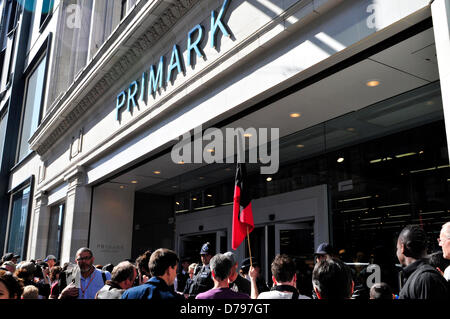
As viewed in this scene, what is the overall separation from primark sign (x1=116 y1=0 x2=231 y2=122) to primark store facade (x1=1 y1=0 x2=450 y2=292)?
36 mm

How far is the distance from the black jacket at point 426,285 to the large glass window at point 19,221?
22.1 metres

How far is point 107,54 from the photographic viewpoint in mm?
12461

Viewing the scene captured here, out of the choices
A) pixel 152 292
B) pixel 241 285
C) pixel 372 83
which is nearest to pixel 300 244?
pixel 241 285

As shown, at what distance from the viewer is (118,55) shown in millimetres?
12008

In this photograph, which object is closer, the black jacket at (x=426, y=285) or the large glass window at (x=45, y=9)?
the black jacket at (x=426, y=285)

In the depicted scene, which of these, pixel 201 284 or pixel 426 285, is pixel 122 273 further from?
pixel 426 285

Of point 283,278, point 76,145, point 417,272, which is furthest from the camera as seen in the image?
point 76,145

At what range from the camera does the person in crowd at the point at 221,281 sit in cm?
421

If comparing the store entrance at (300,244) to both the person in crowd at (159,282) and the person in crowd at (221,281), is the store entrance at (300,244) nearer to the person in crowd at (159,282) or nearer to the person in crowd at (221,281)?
the person in crowd at (221,281)

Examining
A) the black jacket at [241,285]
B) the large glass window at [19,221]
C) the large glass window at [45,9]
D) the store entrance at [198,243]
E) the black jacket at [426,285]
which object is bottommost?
the black jacket at [241,285]

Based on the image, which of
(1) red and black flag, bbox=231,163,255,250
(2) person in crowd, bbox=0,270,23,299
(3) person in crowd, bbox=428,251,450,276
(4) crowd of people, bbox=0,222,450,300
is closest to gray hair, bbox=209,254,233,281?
(4) crowd of people, bbox=0,222,450,300

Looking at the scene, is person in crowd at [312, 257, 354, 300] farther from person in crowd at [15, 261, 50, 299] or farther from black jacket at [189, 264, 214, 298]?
person in crowd at [15, 261, 50, 299]

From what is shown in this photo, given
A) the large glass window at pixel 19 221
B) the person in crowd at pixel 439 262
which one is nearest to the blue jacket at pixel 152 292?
the person in crowd at pixel 439 262

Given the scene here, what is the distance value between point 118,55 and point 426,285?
10661 mm
